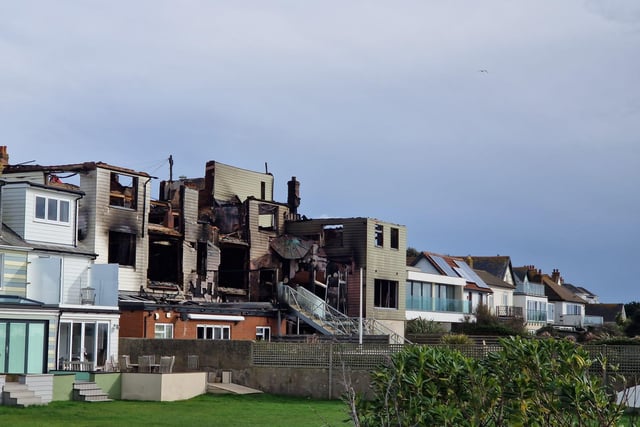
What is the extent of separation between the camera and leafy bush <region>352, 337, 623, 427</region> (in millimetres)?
12391

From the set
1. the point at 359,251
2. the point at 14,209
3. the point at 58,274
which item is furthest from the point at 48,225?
the point at 359,251

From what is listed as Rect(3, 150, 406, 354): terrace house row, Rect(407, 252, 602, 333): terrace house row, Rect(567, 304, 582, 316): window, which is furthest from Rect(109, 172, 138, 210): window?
Rect(567, 304, 582, 316): window

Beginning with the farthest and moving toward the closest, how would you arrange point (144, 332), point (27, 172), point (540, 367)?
point (27, 172)
point (144, 332)
point (540, 367)

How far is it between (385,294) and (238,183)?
11.3m

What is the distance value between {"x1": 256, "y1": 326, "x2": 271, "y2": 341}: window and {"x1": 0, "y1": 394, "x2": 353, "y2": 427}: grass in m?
16.2

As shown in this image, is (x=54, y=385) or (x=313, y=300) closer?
(x=54, y=385)

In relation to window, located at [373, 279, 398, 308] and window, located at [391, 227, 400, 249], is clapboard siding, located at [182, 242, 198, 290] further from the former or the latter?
window, located at [391, 227, 400, 249]

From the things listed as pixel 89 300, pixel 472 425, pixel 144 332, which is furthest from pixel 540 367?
pixel 144 332

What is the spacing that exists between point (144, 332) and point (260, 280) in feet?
46.6

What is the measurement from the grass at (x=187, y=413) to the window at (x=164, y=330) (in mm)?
10559

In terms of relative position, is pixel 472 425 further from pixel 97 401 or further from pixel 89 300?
pixel 89 300

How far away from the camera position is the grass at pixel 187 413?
24.2 metres

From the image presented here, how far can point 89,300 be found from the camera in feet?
122

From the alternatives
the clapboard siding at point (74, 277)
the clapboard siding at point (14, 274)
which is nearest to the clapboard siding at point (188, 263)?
the clapboard siding at point (74, 277)
